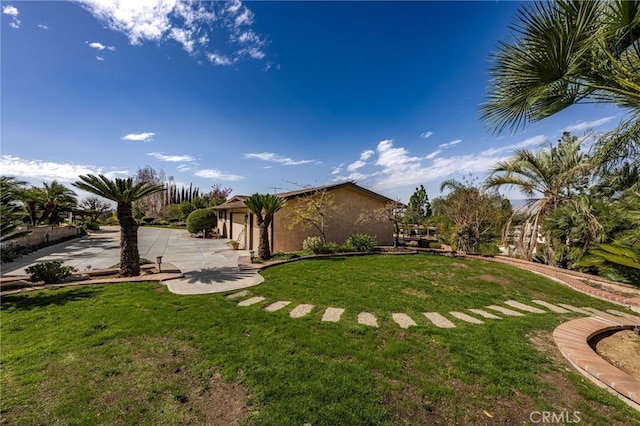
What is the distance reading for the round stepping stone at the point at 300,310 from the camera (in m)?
5.15

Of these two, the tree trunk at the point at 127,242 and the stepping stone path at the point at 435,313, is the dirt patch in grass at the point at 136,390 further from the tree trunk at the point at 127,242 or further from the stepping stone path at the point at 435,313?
the tree trunk at the point at 127,242

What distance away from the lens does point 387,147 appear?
19.7 meters

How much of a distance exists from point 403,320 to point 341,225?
10.7 meters

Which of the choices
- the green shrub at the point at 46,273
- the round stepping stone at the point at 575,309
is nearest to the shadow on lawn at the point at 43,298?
the green shrub at the point at 46,273

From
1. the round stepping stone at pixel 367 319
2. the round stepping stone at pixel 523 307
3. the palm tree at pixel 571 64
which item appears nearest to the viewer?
the palm tree at pixel 571 64

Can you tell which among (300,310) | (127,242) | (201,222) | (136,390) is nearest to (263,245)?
(127,242)

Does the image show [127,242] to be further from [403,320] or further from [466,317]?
[466,317]

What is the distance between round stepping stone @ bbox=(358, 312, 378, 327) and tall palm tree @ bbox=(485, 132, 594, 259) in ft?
31.6

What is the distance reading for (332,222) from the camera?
1530 cm

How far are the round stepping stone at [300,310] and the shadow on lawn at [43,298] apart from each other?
5426 millimetres

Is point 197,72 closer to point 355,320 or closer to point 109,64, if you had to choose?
point 109,64

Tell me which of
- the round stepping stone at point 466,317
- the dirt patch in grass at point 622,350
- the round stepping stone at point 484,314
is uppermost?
the dirt patch in grass at point 622,350

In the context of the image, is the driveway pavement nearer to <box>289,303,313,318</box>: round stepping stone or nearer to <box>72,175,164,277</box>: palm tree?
<box>72,175,164,277</box>: palm tree

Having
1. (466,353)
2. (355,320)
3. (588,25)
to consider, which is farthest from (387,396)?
(588,25)
